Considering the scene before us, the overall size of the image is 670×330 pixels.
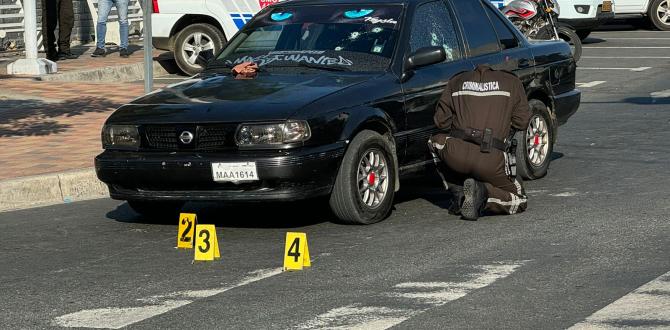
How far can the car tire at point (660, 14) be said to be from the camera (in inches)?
1117

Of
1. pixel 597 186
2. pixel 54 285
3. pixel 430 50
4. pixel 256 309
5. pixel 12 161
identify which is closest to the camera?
pixel 256 309

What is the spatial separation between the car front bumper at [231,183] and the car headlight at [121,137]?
8cm

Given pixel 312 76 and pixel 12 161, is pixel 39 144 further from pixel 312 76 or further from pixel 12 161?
pixel 312 76

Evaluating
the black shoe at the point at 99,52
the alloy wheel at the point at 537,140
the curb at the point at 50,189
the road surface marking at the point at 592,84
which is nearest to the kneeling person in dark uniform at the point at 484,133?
the alloy wheel at the point at 537,140

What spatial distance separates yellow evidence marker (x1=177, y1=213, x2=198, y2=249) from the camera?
8.48m

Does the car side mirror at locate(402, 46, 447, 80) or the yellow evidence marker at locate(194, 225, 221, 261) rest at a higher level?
the car side mirror at locate(402, 46, 447, 80)

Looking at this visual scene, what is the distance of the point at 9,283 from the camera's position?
763 cm

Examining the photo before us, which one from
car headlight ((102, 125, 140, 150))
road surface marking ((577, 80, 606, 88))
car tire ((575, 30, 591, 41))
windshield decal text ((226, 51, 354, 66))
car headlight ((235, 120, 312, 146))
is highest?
windshield decal text ((226, 51, 354, 66))

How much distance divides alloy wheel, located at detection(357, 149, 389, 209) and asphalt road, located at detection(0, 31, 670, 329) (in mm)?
201

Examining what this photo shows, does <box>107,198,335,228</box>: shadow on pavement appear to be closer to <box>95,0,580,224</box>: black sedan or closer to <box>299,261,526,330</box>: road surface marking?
<box>95,0,580,224</box>: black sedan

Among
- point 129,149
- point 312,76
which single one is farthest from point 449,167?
point 129,149

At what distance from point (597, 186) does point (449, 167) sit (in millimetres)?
1560

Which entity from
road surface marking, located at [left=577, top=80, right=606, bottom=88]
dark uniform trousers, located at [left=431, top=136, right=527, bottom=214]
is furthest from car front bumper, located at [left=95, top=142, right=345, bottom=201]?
road surface marking, located at [left=577, top=80, right=606, bottom=88]

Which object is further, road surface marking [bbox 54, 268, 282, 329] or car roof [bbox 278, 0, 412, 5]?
car roof [bbox 278, 0, 412, 5]
